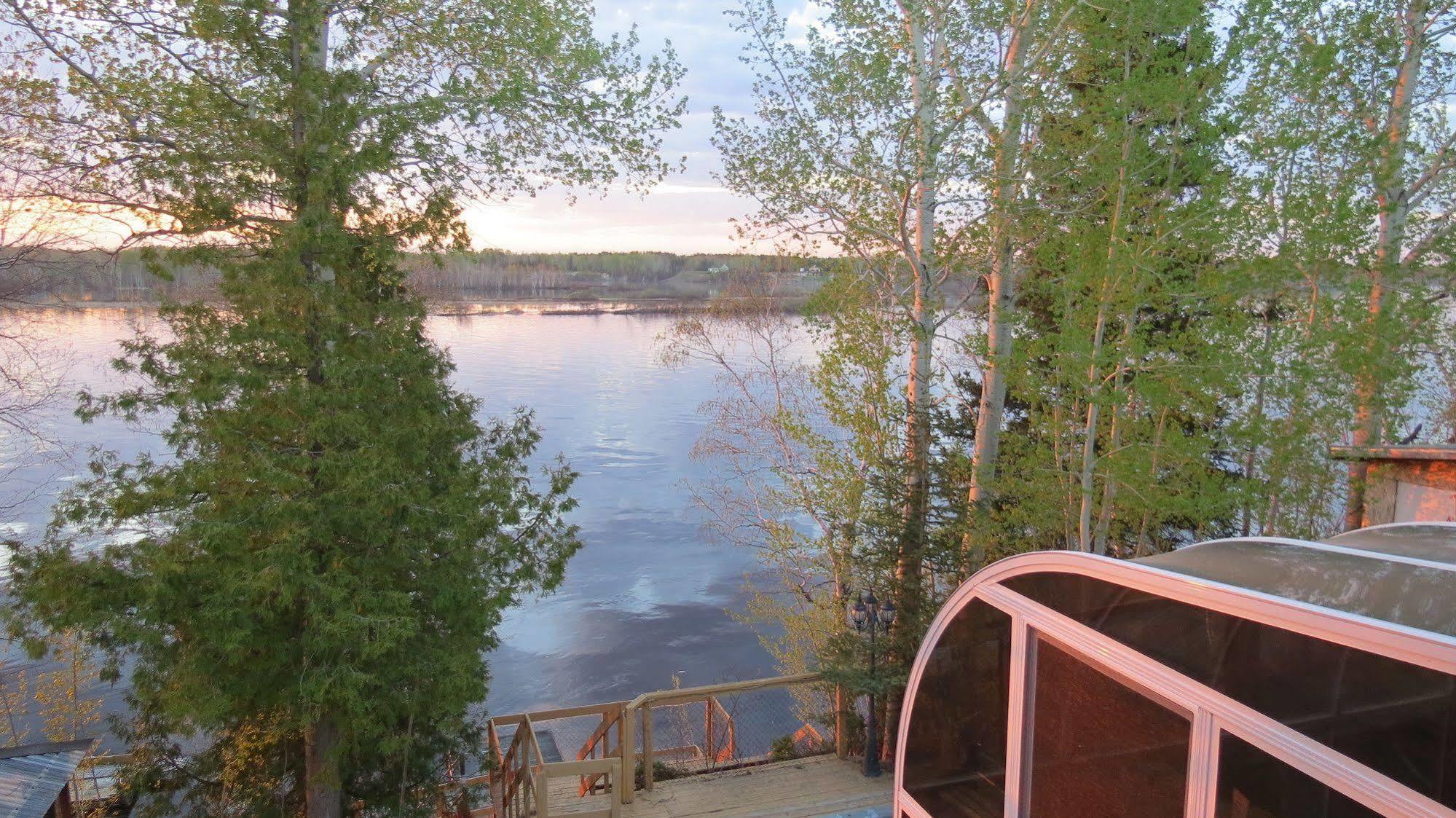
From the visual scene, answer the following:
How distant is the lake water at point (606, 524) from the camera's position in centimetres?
2483

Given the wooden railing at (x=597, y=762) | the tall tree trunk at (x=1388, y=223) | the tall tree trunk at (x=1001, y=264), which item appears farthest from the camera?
the tall tree trunk at (x=1001, y=264)

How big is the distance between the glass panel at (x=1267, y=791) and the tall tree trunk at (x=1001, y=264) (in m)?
8.18

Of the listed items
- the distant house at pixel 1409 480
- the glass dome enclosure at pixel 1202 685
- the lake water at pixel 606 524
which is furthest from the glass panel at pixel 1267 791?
the lake water at pixel 606 524

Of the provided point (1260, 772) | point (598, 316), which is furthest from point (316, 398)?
point (598, 316)

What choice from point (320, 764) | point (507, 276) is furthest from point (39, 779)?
point (507, 276)

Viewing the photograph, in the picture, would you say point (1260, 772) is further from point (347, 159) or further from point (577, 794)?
point (577, 794)

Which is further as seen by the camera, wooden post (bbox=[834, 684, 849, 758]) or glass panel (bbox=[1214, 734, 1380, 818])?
wooden post (bbox=[834, 684, 849, 758])

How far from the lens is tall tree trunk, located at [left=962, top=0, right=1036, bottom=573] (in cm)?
1053

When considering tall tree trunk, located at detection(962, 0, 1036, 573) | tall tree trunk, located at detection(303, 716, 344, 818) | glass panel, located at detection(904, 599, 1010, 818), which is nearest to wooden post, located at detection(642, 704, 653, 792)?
tall tree trunk, located at detection(303, 716, 344, 818)

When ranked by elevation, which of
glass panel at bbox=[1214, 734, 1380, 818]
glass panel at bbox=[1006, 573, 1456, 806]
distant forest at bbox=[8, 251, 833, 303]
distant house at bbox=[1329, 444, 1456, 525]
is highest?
distant forest at bbox=[8, 251, 833, 303]

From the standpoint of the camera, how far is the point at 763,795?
9375mm

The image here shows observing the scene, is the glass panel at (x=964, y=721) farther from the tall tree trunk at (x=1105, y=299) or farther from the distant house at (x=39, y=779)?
the distant house at (x=39, y=779)

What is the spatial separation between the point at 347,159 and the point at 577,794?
27.4 feet

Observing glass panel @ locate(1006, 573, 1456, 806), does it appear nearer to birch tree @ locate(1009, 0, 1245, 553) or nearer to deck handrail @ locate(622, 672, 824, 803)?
birch tree @ locate(1009, 0, 1245, 553)
